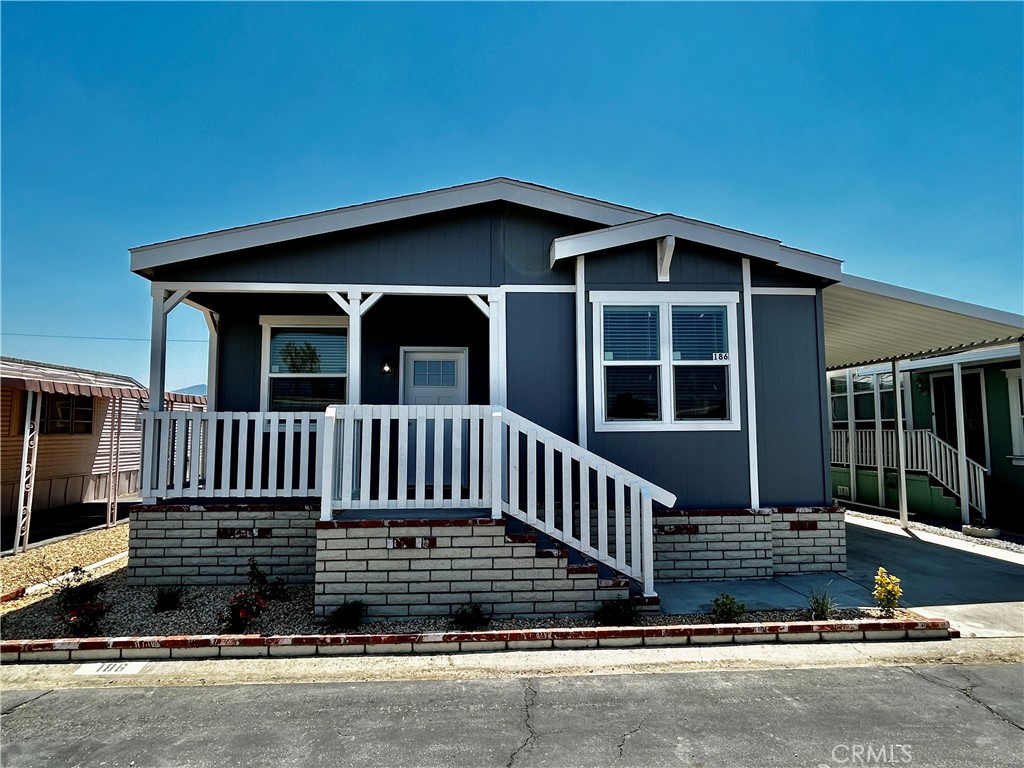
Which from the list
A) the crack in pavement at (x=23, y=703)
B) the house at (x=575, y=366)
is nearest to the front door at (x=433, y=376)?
the house at (x=575, y=366)

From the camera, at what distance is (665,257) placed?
612cm

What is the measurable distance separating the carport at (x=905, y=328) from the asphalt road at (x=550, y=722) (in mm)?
4305

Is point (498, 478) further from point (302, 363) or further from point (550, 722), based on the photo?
point (302, 363)

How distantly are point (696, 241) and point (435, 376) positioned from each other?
392cm

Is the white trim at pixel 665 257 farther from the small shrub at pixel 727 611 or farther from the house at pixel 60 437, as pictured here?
the house at pixel 60 437

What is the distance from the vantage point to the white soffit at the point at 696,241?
5.99 meters

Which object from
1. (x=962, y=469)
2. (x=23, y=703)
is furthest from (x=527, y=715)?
(x=962, y=469)

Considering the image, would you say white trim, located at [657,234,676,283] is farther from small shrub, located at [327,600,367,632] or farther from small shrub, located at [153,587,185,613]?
small shrub, located at [153,587,185,613]

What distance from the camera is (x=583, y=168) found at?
11.7 meters

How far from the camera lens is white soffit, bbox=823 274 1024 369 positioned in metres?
6.37

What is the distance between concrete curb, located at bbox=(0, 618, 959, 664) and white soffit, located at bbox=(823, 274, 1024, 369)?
12.7 ft

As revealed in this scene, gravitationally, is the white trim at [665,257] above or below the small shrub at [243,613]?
above

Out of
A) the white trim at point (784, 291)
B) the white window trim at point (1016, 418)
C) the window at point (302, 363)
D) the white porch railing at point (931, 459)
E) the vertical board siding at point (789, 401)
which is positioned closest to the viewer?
the vertical board siding at point (789, 401)

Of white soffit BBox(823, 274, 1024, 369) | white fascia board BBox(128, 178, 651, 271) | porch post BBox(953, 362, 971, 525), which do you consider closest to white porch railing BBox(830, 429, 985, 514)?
porch post BBox(953, 362, 971, 525)
